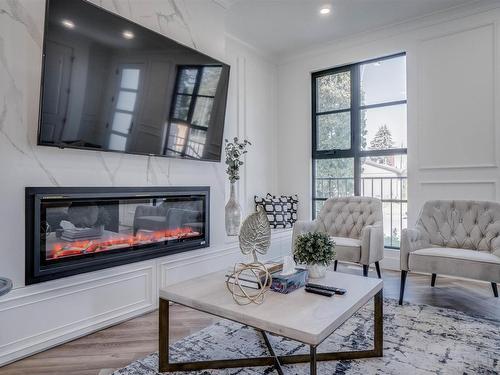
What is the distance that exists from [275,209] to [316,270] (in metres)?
2.37

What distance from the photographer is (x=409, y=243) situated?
2.70 m

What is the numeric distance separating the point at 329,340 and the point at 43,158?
2.06 metres

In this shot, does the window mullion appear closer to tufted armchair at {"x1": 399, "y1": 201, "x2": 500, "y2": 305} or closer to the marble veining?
tufted armchair at {"x1": 399, "y1": 201, "x2": 500, "y2": 305}

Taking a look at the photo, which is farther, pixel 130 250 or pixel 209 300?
pixel 130 250

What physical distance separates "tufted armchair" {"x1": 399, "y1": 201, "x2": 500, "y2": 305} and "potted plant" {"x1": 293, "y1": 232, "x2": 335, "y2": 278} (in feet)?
3.43

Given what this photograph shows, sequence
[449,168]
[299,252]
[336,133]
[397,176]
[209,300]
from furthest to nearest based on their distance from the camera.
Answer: [336,133]
[397,176]
[449,168]
[299,252]
[209,300]

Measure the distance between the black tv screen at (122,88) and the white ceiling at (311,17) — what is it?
901 mm

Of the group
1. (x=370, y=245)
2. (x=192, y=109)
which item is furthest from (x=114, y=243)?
(x=370, y=245)

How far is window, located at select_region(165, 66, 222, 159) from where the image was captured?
8.91 ft

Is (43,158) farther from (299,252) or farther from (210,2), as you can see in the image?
(210,2)

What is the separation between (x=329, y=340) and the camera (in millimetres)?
2066

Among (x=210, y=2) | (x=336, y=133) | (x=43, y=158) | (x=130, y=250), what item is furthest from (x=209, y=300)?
(x=336, y=133)

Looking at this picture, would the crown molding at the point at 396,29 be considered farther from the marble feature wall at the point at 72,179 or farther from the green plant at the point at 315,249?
the green plant at the point at 315,249

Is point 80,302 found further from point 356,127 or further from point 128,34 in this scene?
point 356,127
